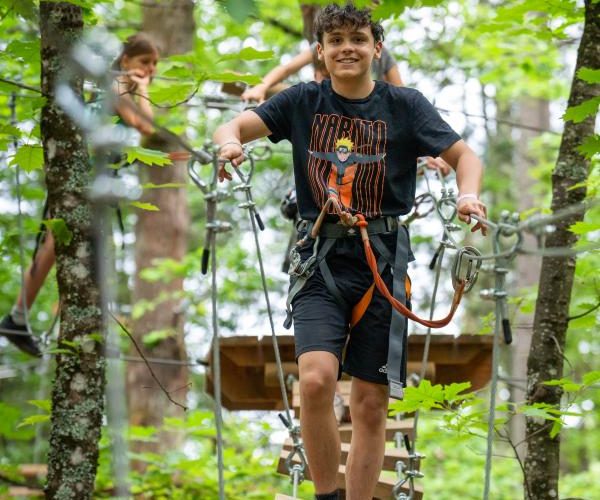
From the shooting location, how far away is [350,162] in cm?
303

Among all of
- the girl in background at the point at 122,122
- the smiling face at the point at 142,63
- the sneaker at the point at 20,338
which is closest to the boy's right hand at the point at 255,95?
the girl in background at the point at 122,122

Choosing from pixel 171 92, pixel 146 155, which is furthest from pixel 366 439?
pixel 171 92

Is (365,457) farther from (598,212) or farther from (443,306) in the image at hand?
(443,306)

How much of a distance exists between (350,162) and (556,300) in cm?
118

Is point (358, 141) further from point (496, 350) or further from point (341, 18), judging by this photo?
point (496, 350)

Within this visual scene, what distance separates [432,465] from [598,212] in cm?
496

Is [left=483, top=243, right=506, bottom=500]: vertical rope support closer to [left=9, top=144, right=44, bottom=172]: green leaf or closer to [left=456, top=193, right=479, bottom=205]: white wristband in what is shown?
[left=456, top=193, right=479, bottom=205]: white wristband

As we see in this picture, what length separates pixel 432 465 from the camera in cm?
1371

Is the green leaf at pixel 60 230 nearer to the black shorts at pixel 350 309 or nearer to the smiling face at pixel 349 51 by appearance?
the black shorts at pixel 350 309

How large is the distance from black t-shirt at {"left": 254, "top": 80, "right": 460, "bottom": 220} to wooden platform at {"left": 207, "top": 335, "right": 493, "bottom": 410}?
1779 mm

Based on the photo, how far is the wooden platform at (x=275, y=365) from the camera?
190 inches

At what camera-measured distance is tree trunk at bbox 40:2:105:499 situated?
310 cm

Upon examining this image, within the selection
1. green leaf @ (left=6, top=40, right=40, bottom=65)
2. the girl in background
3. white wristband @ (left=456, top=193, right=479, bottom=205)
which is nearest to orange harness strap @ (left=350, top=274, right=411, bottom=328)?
white wristband @ (left=456, top=193, right=479, bottom=205)

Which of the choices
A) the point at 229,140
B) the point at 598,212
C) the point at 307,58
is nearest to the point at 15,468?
the point at 307,58
